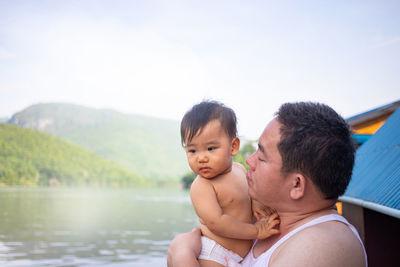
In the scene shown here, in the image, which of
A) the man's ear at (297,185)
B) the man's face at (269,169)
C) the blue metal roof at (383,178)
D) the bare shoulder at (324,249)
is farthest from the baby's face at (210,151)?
the blue metal roof at (383,178)

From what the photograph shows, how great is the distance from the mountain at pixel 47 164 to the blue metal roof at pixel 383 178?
77722 mm

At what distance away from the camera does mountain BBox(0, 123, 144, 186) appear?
75.7 m

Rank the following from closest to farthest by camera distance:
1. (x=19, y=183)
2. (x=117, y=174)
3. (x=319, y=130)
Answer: (x=319, y=130)
(x=19, y=183)
(x=117, y=174)

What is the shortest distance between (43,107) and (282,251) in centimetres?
21047

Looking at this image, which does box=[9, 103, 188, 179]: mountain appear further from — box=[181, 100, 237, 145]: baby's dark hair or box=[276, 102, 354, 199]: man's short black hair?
box=[276, 102, 354, 199]: man's short black hair

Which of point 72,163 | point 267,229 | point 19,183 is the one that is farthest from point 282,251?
point 72,163

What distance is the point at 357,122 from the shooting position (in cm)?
1073

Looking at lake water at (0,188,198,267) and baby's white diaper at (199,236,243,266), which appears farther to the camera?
lake water at (0,188,198,267)

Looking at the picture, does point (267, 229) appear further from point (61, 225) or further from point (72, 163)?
point (72, 163)

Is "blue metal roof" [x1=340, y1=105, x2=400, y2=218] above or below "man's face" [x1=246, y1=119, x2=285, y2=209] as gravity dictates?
below

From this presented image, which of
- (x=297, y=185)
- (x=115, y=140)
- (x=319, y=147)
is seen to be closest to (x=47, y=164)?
(x=297, y=185)

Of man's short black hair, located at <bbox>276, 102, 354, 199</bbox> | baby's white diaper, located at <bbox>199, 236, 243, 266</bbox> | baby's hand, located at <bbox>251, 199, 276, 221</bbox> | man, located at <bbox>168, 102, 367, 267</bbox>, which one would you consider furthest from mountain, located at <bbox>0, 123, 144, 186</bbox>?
man's short black hair, located at <bbox>276, 102, 354, 199</bbox>

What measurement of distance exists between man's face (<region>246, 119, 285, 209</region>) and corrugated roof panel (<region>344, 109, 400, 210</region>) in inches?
35.3

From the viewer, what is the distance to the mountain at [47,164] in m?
75.7
